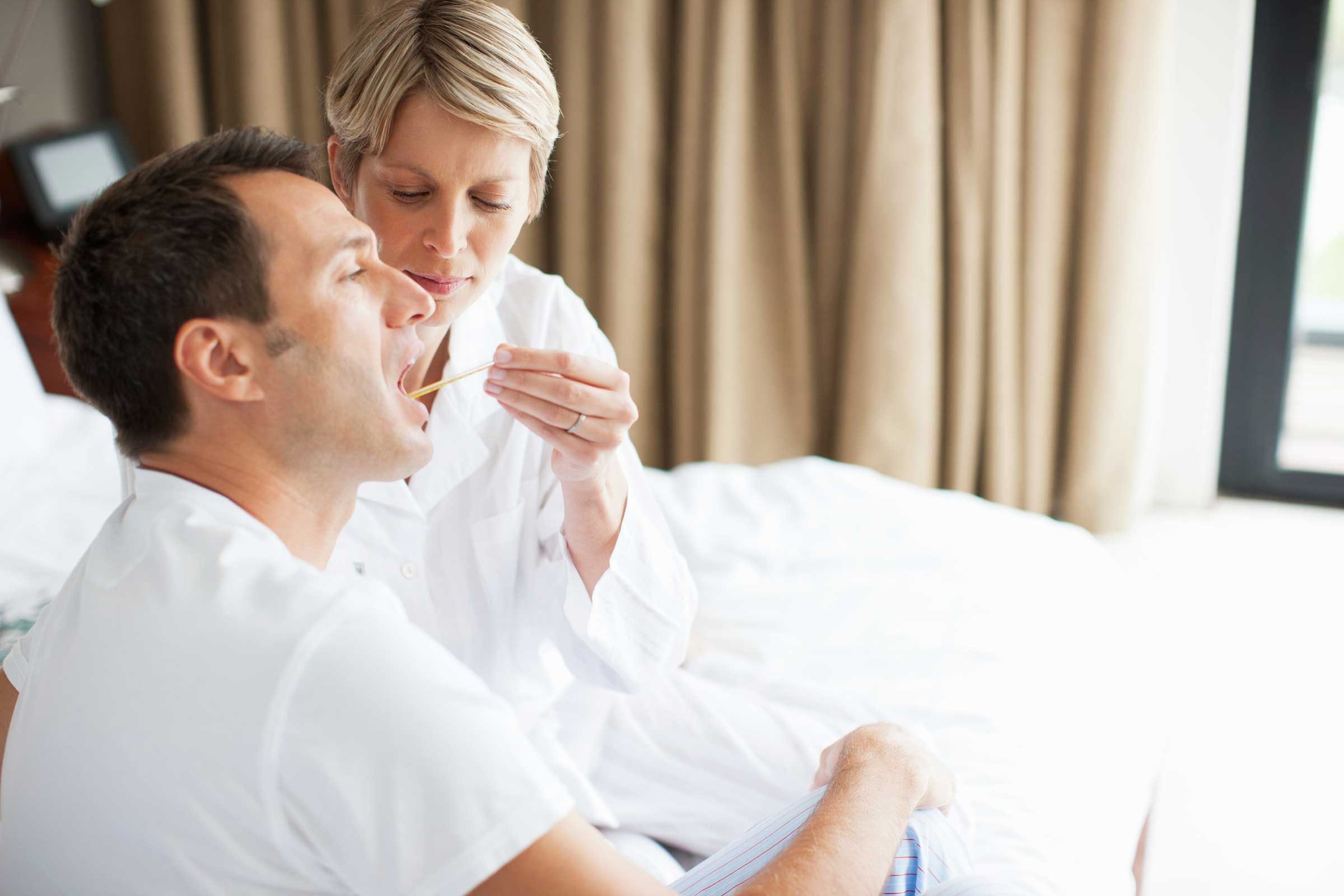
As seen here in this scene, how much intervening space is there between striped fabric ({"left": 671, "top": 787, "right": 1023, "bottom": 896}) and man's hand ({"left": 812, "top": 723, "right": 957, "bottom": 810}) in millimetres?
23

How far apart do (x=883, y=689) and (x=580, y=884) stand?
800 millimetres

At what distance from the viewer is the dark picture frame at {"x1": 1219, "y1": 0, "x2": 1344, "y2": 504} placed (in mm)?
2828

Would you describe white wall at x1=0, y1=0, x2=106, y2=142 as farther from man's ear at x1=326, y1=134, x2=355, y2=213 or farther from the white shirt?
the white shirt

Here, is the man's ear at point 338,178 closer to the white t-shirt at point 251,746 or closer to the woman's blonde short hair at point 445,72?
the woman's blonde short hair at point 445,72

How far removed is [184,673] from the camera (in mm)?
765

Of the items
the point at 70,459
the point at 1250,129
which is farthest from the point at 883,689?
the point at 1250,129

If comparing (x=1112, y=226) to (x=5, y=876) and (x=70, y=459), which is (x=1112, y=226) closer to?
(x=70, y=459)

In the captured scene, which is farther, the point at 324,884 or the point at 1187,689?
the point at 1187,689

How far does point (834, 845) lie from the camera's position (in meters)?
0.94

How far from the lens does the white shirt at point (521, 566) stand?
4.20 feet

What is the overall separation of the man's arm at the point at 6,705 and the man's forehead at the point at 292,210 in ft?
1.57

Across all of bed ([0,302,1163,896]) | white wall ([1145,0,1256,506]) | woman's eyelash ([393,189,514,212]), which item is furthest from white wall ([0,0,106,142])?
white wall ([1145,0,1256,506])

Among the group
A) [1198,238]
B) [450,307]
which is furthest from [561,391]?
[1198,238]

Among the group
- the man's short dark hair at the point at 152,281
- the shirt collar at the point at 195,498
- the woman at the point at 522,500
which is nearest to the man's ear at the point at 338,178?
the woman at the point at 522,500
